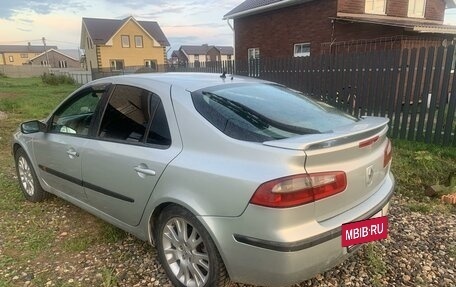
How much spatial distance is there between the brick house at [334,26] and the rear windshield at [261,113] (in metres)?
11.5

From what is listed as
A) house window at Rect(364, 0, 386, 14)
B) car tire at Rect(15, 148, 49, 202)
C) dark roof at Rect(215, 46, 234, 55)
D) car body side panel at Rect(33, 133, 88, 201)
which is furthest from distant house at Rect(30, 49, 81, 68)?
car body side panel at Rect(33, 133, 88, 201)

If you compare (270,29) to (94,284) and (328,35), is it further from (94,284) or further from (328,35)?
(94,284)

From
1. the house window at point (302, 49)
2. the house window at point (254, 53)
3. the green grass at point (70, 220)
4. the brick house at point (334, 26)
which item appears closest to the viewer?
Result: the green grass at point (70, 220)

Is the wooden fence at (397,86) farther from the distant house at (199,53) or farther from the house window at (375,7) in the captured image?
the distant house at (199,53)

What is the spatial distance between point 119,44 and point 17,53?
5905 cm

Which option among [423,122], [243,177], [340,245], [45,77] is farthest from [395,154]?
[45,77]

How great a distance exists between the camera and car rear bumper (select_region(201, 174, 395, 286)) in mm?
1890

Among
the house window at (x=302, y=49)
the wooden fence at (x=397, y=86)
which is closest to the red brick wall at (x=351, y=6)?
the house window at (x=302, y=49)

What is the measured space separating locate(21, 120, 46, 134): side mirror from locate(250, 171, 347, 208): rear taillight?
270 centimetres

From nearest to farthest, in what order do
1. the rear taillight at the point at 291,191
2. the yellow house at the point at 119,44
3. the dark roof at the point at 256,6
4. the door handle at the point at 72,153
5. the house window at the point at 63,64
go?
the rear taillight at the point at 291,191
the door handle at the point at 72,153
the dark roof at the point at 256,6
the yellow house at the point at 119,44
the house window at the point at 63,64

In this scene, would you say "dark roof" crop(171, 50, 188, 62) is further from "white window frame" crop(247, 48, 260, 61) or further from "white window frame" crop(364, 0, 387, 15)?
"white window frame" crop(364, 0, 387, 15)

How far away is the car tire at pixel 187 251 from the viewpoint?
2186 millimetres

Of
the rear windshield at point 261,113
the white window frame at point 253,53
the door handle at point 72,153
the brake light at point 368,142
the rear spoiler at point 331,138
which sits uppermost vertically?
the white window frame at point 253,53

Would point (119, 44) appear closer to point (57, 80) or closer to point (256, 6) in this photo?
point (57, 80)
